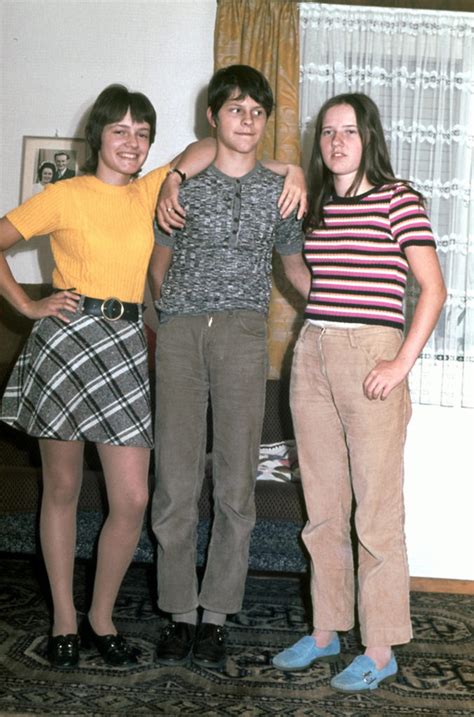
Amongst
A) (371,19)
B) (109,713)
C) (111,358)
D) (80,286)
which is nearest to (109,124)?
(80,286)

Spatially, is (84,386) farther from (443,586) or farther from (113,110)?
(443,586)

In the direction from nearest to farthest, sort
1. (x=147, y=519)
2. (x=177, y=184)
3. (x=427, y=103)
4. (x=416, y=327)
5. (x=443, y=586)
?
(x=416, y=327) < (x=177, y=184) < (x=147, y=519) < (x=443, y=586) < (x=427, y=103)

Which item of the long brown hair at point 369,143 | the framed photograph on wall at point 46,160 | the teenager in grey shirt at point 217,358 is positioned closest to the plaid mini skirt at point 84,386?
the teenager in grey shirt at point 217,358

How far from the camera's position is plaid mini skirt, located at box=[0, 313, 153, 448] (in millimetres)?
2258

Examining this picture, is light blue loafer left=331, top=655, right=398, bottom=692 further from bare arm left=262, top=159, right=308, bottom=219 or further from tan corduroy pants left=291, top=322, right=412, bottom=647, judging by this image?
bare arm left=262, top=159, right=308, bottom=219

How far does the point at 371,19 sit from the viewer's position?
3.57 meters

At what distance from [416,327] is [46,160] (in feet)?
6.83

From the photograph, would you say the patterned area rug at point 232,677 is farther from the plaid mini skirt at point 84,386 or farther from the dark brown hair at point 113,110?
the dark brown hair at point 113,110

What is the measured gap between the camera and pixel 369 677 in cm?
225

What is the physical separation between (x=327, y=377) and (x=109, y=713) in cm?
98

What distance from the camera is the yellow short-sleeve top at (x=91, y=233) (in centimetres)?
226

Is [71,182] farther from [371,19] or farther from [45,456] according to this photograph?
[371,19]

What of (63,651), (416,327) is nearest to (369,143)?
(416,327)

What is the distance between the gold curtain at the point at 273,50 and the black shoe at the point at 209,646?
1.35 m
